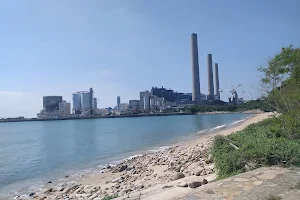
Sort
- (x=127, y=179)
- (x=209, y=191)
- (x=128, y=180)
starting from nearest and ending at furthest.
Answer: (x=209, y=191) < (x=128, y=180) < (x=127, y=179)

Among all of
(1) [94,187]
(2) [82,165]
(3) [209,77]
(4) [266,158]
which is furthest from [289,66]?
(3) [209,77]

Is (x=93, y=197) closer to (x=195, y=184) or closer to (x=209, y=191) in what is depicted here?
(x=195, y=184)

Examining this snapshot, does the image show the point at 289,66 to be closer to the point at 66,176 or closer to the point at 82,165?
the point at 66,176

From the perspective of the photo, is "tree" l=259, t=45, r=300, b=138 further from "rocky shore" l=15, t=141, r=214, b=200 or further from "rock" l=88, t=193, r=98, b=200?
"rock" l=88, t=193, r=98, b=200

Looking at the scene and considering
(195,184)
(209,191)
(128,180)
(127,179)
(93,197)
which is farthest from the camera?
(127,179)

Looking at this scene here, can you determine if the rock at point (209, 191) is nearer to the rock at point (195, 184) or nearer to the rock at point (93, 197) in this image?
the rock at point (195, 184)

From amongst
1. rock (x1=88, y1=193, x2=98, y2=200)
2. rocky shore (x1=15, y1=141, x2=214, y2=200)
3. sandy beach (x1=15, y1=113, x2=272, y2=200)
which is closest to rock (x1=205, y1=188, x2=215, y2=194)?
sandy beach (x1=15, y1=113, x2=272, y2=200)

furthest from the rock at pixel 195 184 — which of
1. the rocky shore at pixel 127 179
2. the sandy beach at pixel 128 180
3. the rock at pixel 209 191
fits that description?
the rocky shore at pixel 127 179

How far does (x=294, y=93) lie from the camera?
11.5 meters

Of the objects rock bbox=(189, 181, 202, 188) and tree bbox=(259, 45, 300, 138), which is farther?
tree bbox=(259, 45, 300, 138)

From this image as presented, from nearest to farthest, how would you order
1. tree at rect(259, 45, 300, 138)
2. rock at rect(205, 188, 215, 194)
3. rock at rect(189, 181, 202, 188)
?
rock at rect(205, 188, 215, 194)
rock at rect(189, 181, 202, 188)
tree at rect(259, 45, 300, 138)

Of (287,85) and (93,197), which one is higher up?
(287,85)

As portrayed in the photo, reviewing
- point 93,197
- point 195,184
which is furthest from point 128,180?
point 195,184

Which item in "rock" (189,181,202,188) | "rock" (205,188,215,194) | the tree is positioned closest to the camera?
"rock" (205,188,215,194)
